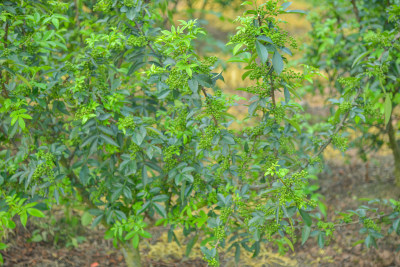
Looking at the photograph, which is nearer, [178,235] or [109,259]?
[109,259]

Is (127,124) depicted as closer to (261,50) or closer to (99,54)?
(99,54)

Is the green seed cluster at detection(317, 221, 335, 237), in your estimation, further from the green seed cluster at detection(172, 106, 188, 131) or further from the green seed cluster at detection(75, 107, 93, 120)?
the green seed cluster at detection(75, 107, 93, 120)

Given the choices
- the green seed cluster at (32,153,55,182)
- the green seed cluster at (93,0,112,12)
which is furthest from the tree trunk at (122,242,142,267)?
the green seed cluster at (93,0,112,12)

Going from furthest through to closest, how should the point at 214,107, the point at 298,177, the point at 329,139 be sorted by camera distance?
the point at 329,139 < the point at 214,107 < the point at 298,177

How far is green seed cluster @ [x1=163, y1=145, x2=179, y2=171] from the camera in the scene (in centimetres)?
225

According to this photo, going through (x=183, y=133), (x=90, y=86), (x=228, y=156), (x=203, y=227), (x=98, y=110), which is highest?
(x=90, y=86)

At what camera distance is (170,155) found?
7.34 ft

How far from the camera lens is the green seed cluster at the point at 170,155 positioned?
2.25 meters

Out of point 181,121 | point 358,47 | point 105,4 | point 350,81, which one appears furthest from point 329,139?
point 105,4

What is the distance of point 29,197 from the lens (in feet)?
8.48

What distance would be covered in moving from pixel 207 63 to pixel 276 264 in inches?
84.5

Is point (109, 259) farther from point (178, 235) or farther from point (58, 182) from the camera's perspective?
point (58, 182)

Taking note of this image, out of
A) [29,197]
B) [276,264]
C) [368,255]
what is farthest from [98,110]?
[368,255]

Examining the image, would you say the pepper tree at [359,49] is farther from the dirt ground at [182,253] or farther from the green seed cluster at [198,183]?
the green seed cluster at [198,183]
